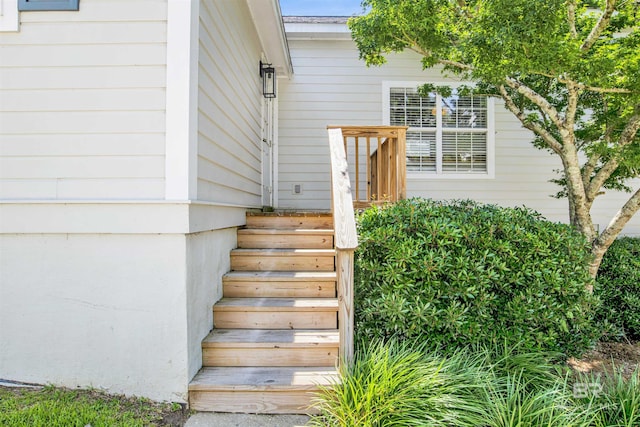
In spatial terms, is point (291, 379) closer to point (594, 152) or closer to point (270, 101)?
point (594, 152)

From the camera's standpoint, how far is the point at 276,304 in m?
2.72

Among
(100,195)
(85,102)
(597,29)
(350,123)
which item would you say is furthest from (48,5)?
(597,29)

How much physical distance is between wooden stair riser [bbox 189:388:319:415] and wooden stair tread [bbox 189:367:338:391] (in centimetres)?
3

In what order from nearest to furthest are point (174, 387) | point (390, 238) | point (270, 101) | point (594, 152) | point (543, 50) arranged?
point (174, 387) < point (390, 238) < point (543, 50) < point (594, 152) < point (270, 101)

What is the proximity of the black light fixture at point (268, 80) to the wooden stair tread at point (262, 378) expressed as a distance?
387cm

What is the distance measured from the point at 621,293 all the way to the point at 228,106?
15.3 ft

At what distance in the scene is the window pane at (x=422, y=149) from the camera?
5.59 meters

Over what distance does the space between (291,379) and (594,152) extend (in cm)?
369

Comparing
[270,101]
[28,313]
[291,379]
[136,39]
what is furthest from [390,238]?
[270,101]

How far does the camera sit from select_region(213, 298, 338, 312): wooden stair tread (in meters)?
2.65

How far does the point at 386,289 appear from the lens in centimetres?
245

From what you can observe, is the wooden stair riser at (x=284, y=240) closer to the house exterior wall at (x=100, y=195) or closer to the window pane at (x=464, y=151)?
the house exterior wall at (x=100, y=195)

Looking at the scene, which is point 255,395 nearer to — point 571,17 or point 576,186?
point 576,186

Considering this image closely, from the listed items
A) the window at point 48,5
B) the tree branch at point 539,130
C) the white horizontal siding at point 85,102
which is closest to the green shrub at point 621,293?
the tree branch at point 539,130
